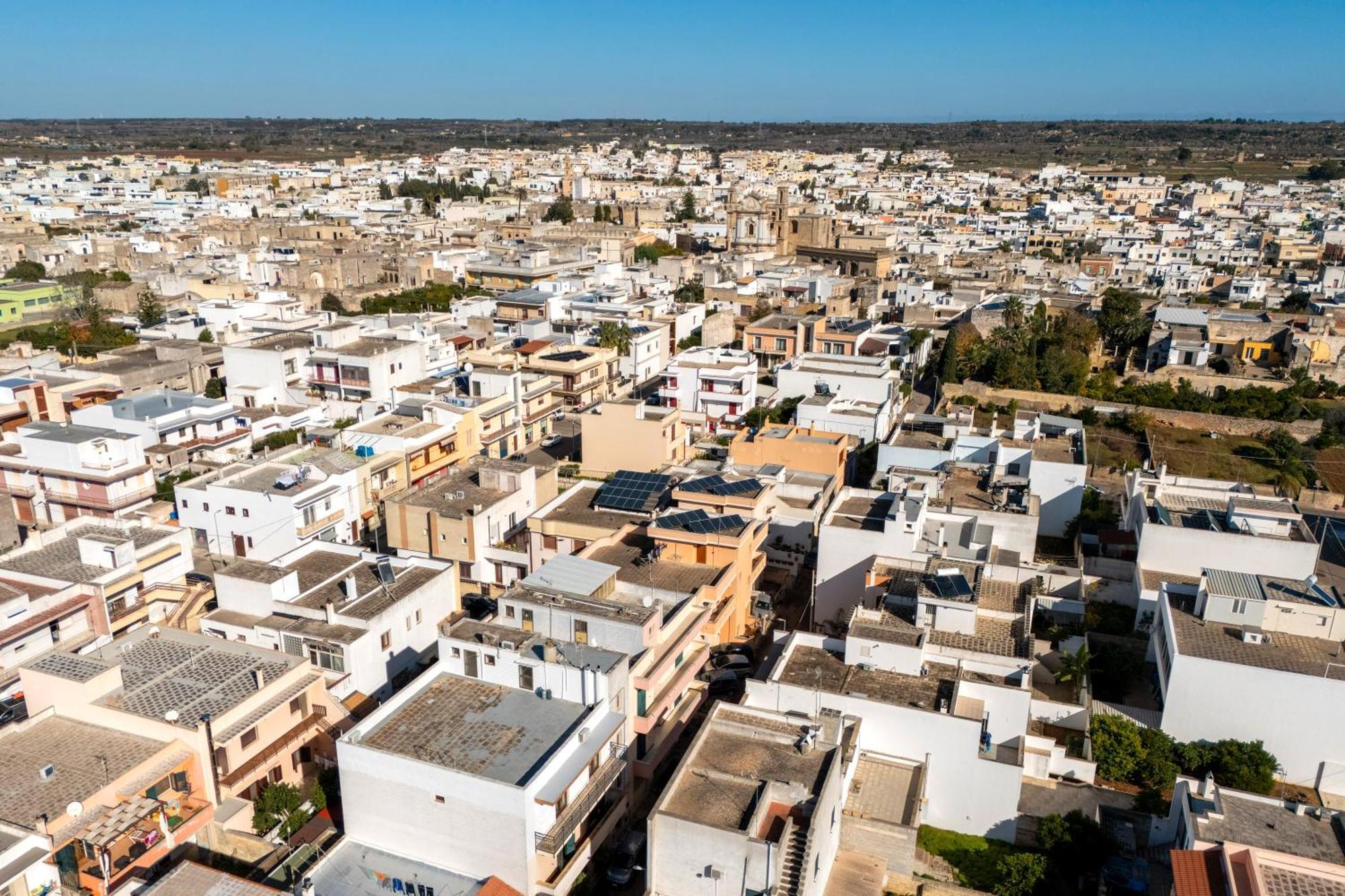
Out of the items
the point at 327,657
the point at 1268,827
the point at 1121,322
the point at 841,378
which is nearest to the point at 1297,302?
the point at 1121,322

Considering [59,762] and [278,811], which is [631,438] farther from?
[59,762]

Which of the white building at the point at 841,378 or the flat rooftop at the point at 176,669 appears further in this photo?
the white building at the point at 841,378

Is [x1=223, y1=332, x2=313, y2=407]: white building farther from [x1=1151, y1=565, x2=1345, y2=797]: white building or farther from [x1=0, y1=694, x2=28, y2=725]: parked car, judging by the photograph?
[x1=1151, y1=565, x2=1345, y2=797]: white building

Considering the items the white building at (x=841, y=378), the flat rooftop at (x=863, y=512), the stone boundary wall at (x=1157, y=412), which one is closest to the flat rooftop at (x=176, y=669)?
the flat rooftop at (x=863, y=512)

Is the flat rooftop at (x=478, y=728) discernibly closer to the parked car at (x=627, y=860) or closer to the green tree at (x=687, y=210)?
the parked car at (x=627, y=860)

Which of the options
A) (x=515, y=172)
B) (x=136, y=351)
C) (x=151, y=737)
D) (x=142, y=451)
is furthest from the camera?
(x=515, y=172)

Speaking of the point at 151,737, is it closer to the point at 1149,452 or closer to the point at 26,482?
the point at 26,482

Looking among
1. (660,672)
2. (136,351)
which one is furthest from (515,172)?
(660,672)
